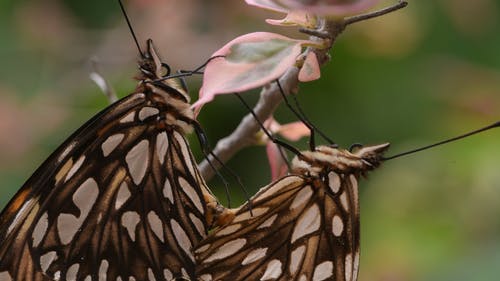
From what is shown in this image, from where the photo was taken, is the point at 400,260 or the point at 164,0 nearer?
the point at 400,260

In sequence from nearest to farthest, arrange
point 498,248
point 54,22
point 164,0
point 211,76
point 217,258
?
point 211,76
point 217,258
point 498,248
point 164,0
point 54,22

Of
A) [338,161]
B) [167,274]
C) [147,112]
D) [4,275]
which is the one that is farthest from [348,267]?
[4,275]

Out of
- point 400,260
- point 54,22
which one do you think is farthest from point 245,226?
point 54,22

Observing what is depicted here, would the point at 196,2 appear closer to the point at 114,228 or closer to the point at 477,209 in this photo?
the point at 477,209

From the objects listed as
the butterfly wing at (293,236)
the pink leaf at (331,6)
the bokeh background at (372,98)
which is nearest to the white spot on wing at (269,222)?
the butterfly wing at (293,236)

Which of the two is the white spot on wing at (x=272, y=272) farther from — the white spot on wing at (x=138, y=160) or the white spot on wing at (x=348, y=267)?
the white spot on wing at (x=138, y=160)

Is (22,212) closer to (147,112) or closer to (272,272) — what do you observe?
(147,112)

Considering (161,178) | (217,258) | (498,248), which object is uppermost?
(161,178)
